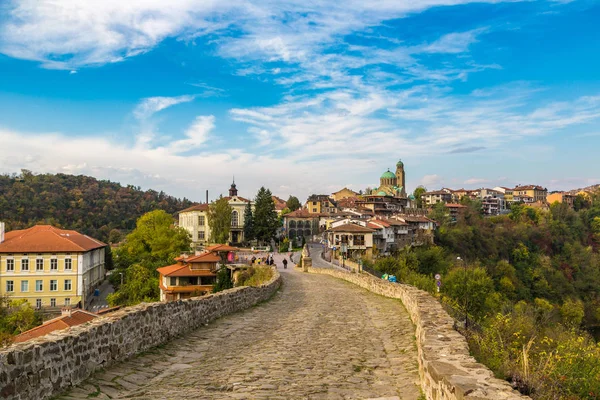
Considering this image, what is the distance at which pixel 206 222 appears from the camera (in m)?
69.3

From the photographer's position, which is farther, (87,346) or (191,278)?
(191,278)

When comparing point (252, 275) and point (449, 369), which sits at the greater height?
point (449, 369)

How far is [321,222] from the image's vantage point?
81875 millimetres

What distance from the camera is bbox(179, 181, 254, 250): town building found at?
66.8m

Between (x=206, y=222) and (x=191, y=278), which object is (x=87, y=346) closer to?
(x=191, y=278)

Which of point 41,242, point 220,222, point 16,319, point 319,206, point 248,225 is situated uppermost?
point 319,206

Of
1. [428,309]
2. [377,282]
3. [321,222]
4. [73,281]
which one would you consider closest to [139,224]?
[73,281]

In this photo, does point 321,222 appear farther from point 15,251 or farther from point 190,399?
point 190,399

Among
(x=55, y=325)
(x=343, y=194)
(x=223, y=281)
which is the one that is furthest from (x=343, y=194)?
(x=55, y=325)

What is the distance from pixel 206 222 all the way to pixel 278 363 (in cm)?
6353

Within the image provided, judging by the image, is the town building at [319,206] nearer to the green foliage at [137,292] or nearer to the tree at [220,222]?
the tree at [220,222]

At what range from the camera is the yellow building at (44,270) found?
1704 inches

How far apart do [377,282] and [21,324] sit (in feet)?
88.1

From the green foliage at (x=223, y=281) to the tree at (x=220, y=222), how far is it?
29.5 metres
